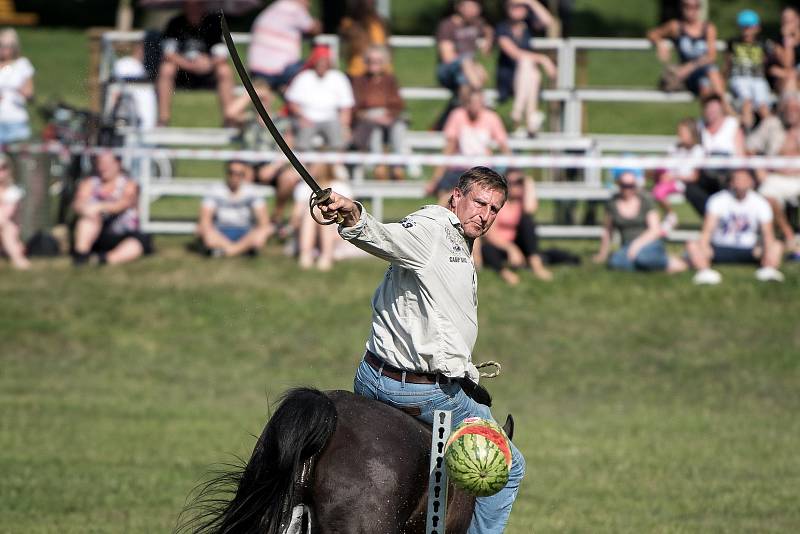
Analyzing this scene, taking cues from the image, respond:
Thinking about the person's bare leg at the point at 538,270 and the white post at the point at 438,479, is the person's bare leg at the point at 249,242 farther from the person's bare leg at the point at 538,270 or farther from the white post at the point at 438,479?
the white post at the point at 438,479

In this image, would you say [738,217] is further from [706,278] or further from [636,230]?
[636,230]

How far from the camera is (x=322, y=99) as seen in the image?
15945mm

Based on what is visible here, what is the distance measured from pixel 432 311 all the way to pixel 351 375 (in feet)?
26.3

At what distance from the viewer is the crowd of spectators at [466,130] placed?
15078 millimetres

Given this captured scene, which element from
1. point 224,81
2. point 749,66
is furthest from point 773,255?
point 224,81

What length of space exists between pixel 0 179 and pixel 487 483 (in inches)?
449

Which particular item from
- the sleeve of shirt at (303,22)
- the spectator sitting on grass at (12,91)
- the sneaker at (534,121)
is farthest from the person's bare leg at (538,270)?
the spectator sitting on grass at (12,91)

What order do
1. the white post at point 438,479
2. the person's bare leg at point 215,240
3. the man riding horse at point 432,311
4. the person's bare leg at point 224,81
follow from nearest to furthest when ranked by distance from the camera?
the white post at point 438,479
the man riding horse at point 432,311
the person's bare leg at point 215,240
the person's bare leg at point 224,81

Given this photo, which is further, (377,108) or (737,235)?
(377,108)

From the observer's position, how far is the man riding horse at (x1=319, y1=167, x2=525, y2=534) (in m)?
5.61

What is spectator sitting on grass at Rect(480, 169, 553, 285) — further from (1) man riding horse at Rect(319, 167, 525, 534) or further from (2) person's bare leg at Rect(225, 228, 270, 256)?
(1) man riding horse at Rect(319, 167, 525, 534)

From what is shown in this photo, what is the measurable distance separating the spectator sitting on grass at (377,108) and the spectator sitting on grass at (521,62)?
5.81 ft

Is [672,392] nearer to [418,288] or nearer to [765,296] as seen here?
[765,296]

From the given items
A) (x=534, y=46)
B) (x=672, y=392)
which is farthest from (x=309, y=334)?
(x=534, y=46)
